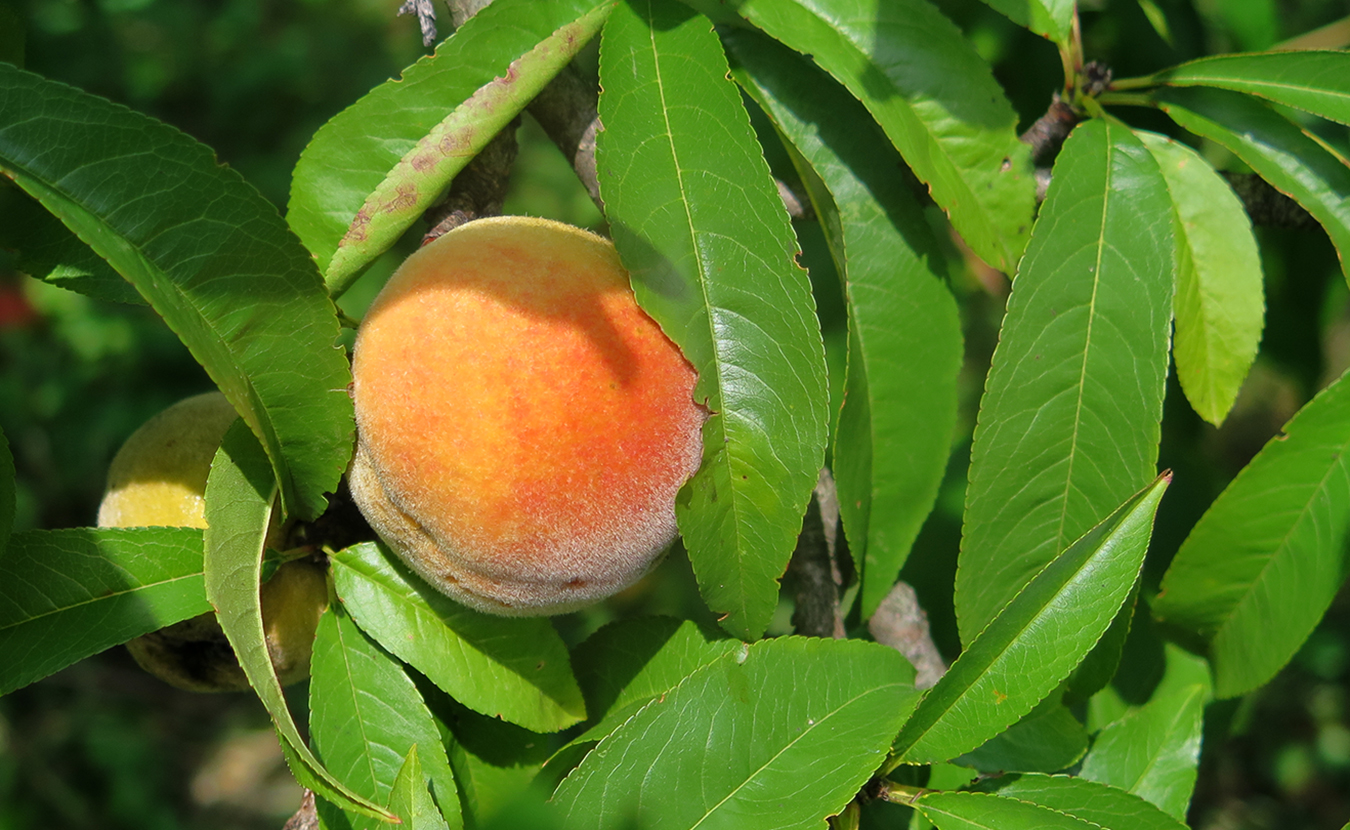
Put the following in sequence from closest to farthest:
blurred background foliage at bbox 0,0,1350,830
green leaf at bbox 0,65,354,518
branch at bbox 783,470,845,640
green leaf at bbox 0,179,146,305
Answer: green leaf at bbox 0,65,354,518
green leaf at bbox 0,179,146,305
branch at bbox 783,470,845,640
blurred background foliage at bbox 0,0,1350,830

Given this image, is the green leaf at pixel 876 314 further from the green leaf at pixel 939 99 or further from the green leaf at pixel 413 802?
the green leaf at pixel 413 802

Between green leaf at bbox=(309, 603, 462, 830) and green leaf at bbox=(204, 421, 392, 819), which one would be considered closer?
green leaf at bbox=(204, 421, 392, 819)

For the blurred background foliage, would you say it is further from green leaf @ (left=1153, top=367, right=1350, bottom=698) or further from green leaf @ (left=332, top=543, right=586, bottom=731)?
green leaf @ (left=332, top=543, right=586, bottom=731)

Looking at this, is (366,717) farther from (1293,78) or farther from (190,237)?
(1293,78)

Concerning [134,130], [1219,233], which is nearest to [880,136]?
[1219,233]

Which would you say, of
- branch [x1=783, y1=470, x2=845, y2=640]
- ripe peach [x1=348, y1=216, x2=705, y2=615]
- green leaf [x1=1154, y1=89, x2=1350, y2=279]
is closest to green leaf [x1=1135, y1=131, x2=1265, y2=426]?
green leaf [x1=1154, y1=89, x2=1350, y2=279]

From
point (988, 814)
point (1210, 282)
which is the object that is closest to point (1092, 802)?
point (988, 814)

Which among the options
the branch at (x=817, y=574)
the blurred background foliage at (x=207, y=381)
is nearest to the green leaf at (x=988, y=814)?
the branch at (x=817, y=574)
